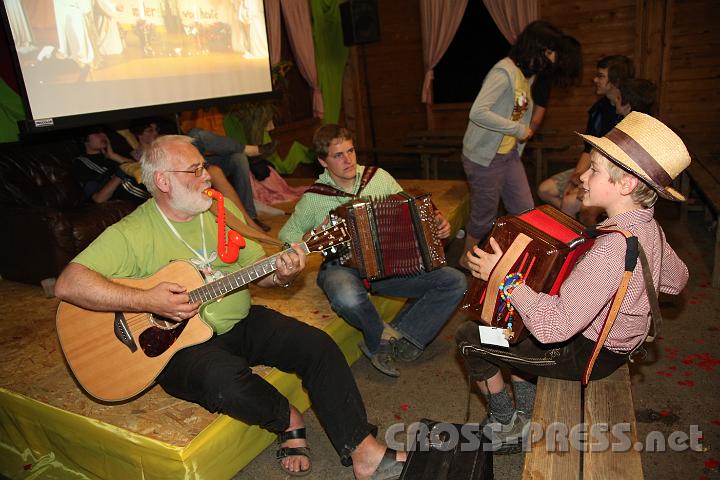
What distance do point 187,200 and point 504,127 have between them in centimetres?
225

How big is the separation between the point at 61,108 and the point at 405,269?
2.84 m

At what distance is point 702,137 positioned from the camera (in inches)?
282

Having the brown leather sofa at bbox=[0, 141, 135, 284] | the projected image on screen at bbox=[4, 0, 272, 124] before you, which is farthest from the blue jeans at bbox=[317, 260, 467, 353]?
the projected image on screen at bbox=[4, 0, 272, 124]

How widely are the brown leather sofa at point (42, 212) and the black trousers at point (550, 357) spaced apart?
9.62 ft

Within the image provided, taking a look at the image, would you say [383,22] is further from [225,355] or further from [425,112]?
[225,355]

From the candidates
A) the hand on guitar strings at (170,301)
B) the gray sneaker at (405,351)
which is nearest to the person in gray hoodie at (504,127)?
the gray sneaker at (405,351)

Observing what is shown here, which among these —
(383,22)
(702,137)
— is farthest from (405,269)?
(383,22)

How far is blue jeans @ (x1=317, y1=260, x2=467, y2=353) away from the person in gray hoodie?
2.16ft

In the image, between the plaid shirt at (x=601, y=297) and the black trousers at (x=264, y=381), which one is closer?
the plaid shirt at (x=601, y=297)

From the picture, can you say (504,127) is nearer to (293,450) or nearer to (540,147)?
(293,450)

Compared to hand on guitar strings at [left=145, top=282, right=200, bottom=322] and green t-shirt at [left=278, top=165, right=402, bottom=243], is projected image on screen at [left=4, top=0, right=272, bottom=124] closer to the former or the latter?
green t-shirt at [left=278, top=165, right=402, bottom=243]

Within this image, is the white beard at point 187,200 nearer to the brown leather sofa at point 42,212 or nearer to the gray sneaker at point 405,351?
the gray sneaker at point 405,351

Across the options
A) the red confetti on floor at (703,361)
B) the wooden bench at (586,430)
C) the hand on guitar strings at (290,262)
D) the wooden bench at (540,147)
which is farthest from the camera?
the wooden bench at (540,147)

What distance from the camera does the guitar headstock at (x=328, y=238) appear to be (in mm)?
2486
